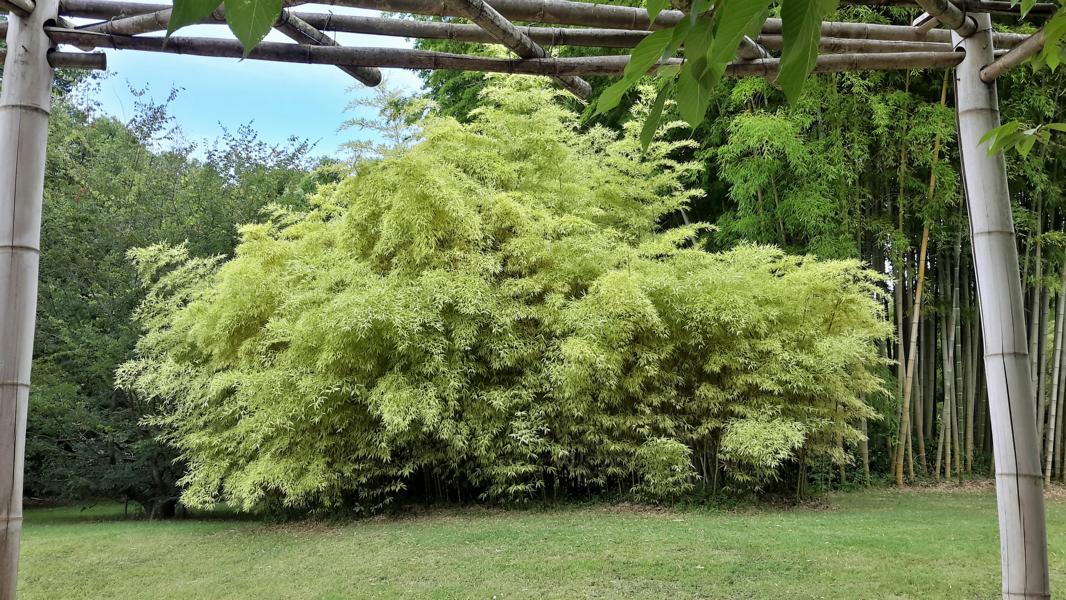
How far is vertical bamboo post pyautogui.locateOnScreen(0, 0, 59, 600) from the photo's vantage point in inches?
67.5

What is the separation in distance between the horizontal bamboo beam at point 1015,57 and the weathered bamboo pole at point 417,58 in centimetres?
8

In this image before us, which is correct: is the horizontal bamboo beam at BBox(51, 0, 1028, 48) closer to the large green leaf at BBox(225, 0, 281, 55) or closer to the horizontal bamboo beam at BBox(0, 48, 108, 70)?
the horizontal bamboo beam at BBox(0, 48, 108, 70)

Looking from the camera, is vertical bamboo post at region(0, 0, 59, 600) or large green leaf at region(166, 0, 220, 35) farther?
vertical bamboo post at region(0, 0, 59, 600)

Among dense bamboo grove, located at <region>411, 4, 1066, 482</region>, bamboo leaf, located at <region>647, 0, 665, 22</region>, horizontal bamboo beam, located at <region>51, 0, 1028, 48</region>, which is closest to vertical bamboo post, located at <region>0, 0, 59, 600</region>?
horizontal bamboo beam, located at <region>51, 0, 1028, 48</region>

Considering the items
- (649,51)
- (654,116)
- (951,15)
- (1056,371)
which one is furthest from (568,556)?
(1056,371)

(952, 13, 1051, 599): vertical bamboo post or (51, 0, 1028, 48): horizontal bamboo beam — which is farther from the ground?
(51, 0, 1028, 48): horizontal bamboo beam

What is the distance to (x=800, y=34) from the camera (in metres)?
0.56

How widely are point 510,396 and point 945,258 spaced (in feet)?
14.6

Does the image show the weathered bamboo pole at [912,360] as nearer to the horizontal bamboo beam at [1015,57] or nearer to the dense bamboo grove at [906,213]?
the dense bamboo grove at [906,213]

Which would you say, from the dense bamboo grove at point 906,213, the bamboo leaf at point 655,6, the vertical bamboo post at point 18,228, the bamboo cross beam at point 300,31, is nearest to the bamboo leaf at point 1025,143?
the bamboo leaf at point 655,6

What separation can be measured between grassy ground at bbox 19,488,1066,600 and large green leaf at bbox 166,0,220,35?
341cm

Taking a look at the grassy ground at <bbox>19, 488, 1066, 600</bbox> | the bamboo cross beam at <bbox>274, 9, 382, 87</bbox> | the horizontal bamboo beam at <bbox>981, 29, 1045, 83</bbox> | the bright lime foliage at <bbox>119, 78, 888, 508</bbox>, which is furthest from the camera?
the bright lime foliage at <bbox>119, 78, 888, 508</bbox>

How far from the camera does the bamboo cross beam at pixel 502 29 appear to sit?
4.92 feet

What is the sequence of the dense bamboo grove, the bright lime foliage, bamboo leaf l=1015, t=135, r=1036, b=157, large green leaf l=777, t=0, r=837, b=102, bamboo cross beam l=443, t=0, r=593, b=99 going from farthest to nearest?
the dense bamboo grove → the bright lime foliage → bamboo cross beam l=443, t=0, r=593, b=99 → bamboo leaf l=1015, t=135, r=1036, b=157 → large green leaf l=777, t=0, r=837, b=102
